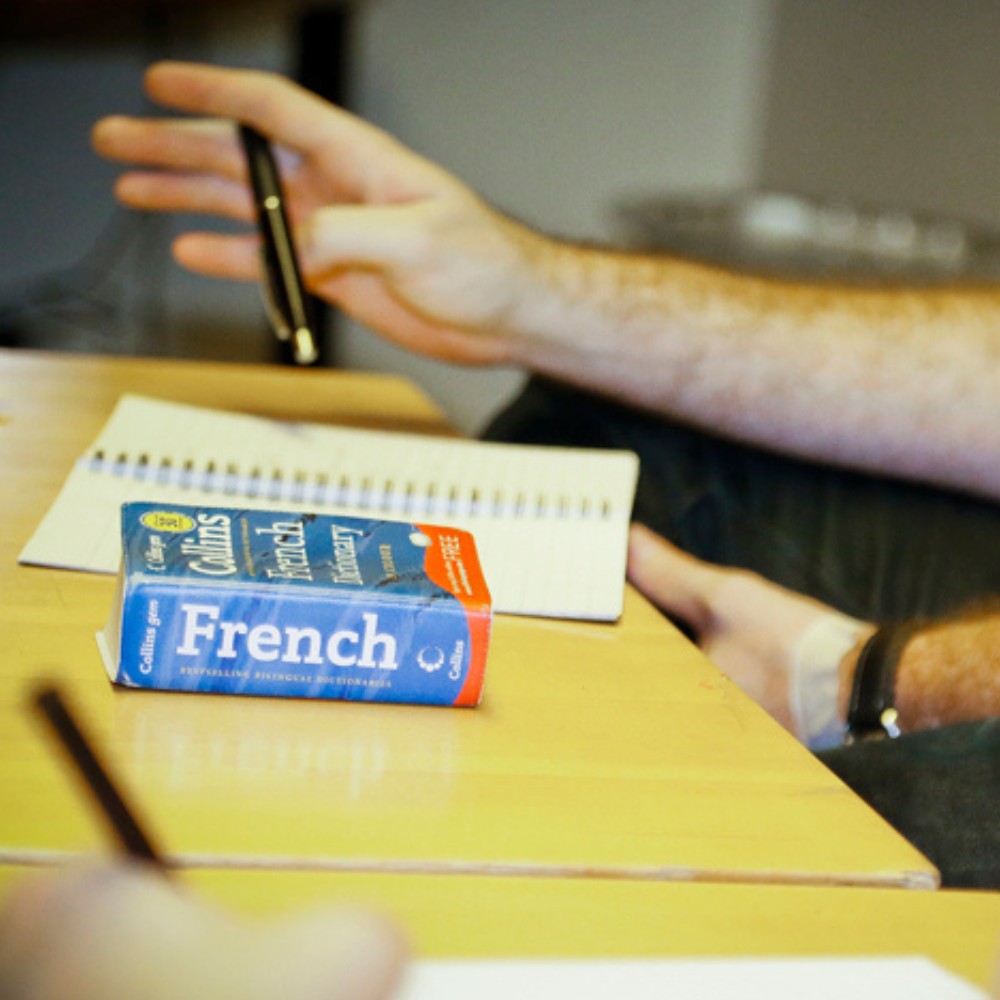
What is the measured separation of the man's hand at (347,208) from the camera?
87cm

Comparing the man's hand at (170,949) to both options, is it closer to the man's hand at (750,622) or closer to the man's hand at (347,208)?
the man's hand at (750,622)

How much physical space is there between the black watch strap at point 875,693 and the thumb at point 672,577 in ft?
0.40

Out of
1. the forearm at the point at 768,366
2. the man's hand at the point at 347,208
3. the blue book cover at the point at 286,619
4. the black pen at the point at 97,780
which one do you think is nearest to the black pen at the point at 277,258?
the man's hand at the point at 347,208

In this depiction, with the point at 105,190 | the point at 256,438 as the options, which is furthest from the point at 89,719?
the point at 105,190

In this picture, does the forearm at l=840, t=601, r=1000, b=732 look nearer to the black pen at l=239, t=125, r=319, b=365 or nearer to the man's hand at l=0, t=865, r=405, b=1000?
the black pen at l=239, t=125, r=319, b=365

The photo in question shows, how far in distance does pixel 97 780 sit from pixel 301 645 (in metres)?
0.22

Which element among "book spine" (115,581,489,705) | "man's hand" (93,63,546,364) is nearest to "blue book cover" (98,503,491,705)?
"book spine" (115,581,489,705)

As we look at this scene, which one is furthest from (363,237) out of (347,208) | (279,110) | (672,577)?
(672,577)

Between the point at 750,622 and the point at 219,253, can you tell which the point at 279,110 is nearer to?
the point at 219,253

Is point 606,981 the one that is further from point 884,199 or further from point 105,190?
point 105,190

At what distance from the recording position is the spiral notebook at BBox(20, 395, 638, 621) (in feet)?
2.03

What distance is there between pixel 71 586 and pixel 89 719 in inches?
5.6

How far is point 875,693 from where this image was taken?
685 millimetres

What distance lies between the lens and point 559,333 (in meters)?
0.96
